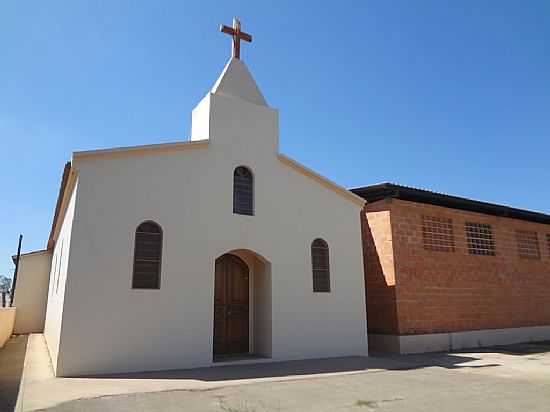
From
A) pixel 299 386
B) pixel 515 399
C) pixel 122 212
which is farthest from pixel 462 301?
pixel 122 212

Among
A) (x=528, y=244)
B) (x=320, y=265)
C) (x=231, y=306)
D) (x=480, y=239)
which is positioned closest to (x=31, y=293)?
(x=231, y=306)

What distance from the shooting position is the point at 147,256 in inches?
326

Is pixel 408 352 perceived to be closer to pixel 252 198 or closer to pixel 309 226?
pixel 309 226

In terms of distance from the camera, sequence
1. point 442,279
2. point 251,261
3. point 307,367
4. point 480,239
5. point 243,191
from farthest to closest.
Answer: point 480,239 → point 442,279 → point 251,261 → point 243,191 → point 307,367

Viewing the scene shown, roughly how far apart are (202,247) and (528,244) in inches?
506

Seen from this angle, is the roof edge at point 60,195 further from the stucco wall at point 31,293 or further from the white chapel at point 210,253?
the stucco wall at point 31,293

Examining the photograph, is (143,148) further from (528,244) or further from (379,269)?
(528,244)

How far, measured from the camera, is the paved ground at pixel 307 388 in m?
5.42

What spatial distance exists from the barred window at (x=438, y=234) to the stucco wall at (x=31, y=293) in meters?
16.5

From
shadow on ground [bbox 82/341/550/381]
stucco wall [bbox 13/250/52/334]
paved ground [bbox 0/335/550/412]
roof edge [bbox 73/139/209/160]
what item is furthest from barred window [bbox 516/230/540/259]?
stucco wall [bbox 13/250/52/334]

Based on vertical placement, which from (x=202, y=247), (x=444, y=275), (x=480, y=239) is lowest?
(x=444, y=275)

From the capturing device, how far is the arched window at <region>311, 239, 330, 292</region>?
1034 centimetres

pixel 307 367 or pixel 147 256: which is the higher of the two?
pixel 147 256

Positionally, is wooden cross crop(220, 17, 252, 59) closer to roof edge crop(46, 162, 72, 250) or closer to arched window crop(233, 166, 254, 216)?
arched window crop(233, 166, 254, 216)
